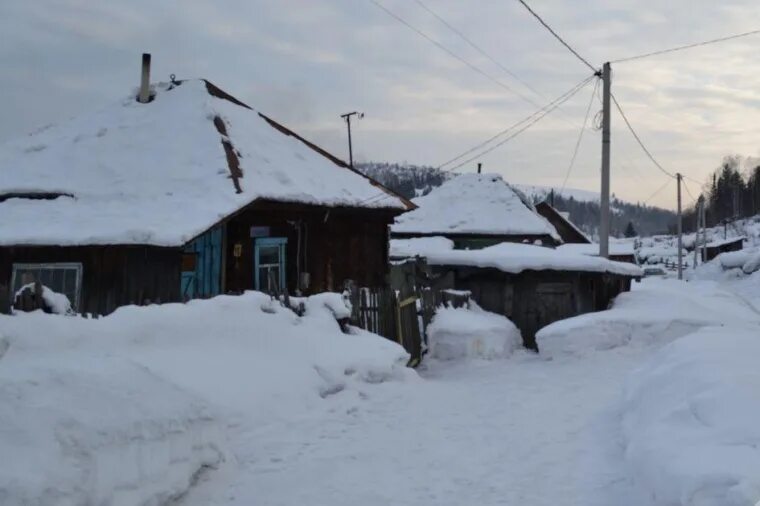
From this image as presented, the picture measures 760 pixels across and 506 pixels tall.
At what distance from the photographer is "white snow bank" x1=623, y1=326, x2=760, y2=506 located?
3.35 m

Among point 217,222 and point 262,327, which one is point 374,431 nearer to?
point 262,327

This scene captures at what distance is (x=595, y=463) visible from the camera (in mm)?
5363

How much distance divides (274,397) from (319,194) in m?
8.17

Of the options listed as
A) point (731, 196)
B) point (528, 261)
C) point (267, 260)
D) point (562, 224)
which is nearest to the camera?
point (528, 261)

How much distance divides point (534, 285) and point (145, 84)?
10.4 metres

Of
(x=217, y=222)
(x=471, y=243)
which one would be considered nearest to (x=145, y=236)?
(x=217, y=222)

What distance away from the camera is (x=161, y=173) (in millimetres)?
13664

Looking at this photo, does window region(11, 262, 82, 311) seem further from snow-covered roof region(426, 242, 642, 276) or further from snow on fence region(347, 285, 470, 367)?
snow-covered roof region(426, 242, 642, 276)

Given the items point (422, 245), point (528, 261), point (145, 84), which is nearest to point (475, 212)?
point (422, 245)

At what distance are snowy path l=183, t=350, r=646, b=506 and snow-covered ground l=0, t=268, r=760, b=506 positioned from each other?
0.9 inches

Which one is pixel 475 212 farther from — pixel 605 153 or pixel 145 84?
pixel 145 84

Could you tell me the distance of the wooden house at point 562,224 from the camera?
46.2 m

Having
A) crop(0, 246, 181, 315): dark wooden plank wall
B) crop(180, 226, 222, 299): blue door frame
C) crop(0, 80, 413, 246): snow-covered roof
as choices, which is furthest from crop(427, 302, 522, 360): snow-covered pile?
crop(0, 246, 181, 315): dark wooden plank wall

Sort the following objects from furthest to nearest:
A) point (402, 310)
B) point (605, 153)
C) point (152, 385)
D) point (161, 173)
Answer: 1. point (605, 153)
2. point (161, 173)
3. point (402, 310)
4. point (152, 385)
